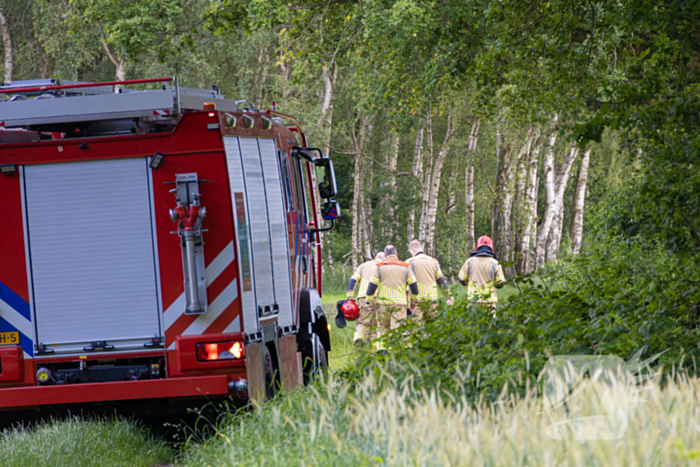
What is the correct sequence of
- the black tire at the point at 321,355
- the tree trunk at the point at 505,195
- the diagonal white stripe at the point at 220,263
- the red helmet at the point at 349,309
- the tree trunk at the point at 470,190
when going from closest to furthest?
the diagonal white stripe at the point at 220,263 < the black tire at the point at 321,355 < the red helmet at the point at 349,309 < the tree trunk at the point at 505,195 < the tree trunk at the point at 470,190

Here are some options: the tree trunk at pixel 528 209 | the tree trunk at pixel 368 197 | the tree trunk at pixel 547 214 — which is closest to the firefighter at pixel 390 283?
the tree trunk at pixel 528 209

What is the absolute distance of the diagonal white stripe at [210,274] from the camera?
6324 mm

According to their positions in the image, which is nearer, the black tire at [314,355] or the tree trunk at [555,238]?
the black tire at [314,355]

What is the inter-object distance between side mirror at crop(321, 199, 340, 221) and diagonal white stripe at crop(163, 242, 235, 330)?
2767 mm

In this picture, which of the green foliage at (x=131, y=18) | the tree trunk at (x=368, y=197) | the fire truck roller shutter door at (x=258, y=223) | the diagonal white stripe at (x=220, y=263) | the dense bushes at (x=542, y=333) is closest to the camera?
the dense bushes at (x=542, y=333)

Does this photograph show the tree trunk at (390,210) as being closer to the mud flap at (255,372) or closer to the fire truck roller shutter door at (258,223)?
the fire truck roller shutter door at (258,223)

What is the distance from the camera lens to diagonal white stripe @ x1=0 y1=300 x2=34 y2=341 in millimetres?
6387

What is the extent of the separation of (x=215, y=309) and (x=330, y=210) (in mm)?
3057

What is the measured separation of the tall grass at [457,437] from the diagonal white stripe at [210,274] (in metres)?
1.85

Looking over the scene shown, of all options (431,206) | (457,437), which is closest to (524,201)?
(431,206)

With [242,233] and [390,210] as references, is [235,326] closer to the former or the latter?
[242,233]

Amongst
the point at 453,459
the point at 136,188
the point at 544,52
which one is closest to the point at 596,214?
the point at 544,52

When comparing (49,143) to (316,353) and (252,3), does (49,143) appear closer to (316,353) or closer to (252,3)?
(316,353)

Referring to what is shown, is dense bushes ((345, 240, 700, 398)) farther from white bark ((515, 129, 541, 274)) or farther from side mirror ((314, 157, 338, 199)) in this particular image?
white bark ((515, 129, 541, 274))
